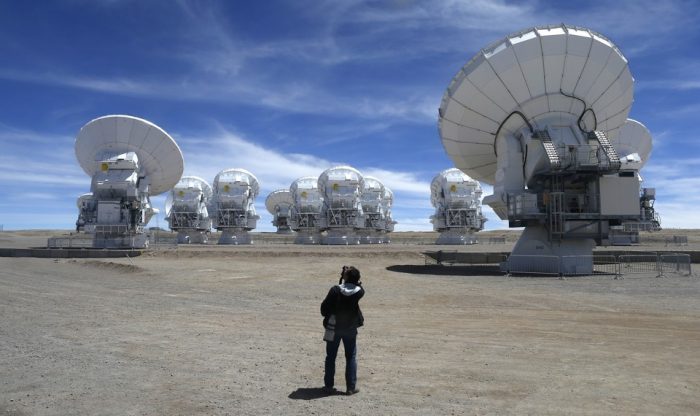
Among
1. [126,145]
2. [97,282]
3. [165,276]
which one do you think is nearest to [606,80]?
[165,276]

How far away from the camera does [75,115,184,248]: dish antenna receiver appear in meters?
38.6

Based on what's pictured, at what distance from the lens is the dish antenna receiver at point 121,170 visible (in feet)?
127

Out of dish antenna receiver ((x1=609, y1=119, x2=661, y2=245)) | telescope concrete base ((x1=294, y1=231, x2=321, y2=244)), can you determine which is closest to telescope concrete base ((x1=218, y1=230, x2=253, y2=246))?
telescope concrete base ((x1=294, y1=231, x2=321, y2=244))

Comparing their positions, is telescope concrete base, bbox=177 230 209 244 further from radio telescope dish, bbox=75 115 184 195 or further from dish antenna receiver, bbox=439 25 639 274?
dish antenna receiver, bbox=439 25 639 274

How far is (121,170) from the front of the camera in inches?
1542

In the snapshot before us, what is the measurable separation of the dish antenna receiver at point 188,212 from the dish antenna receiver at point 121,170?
23897 mm

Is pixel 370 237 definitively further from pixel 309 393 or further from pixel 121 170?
pixel 309 393

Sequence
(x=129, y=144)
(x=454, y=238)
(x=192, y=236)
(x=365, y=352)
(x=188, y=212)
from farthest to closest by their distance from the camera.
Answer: (x=192, y=236) → (x=188, y=212) → (x=454, y=238) → (x=129, y=144) → (x=365, y=352)

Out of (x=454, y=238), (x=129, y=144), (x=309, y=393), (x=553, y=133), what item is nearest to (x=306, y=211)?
(x=454, y=238)

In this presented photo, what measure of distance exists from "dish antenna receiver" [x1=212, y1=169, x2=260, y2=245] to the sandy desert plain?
4395cm

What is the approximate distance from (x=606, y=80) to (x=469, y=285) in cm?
1296

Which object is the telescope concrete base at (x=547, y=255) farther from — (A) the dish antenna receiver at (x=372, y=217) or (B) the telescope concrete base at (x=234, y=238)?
(B) the telescope concrete base at (x=234, y=238)

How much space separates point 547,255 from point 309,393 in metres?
21.2

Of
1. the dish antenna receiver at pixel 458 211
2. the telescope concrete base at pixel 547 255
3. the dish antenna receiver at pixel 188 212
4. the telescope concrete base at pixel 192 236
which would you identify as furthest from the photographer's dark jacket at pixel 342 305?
the telescope concrete base at pixel 192 236
